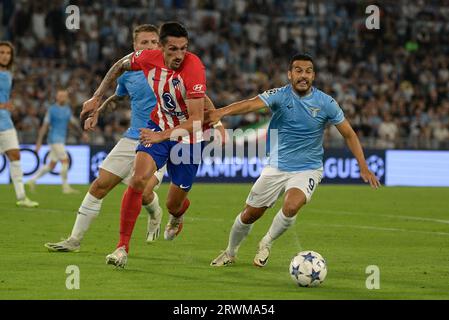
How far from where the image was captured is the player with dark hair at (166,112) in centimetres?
964

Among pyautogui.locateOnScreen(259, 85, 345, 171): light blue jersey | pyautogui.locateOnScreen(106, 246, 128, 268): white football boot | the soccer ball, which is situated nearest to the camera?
the soccer ball

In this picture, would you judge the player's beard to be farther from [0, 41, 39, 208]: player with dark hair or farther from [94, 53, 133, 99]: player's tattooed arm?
[0, 41, 39, 208]: player with dark hair

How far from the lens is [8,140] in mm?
16375

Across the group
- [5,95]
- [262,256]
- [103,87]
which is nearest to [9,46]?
[5,95]

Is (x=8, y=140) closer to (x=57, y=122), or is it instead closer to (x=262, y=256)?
(x=57, y=122)

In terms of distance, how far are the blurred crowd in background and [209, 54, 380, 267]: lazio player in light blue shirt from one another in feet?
50.0

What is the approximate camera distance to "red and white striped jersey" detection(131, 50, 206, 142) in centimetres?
972

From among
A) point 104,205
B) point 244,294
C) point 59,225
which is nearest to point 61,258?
point 244,294

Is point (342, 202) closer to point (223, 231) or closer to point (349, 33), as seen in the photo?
point (223, 231)

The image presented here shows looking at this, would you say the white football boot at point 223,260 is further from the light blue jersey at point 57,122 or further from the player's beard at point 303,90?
the light blue jersey at point 57,122

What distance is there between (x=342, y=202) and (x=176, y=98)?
427 inches

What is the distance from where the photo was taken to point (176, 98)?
9930mm

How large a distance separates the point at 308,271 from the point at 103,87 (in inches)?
126

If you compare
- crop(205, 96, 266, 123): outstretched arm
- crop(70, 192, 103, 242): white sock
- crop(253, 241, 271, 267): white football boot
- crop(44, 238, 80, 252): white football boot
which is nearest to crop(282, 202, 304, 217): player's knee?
crop(253, 241, 271, 267): white football boot
